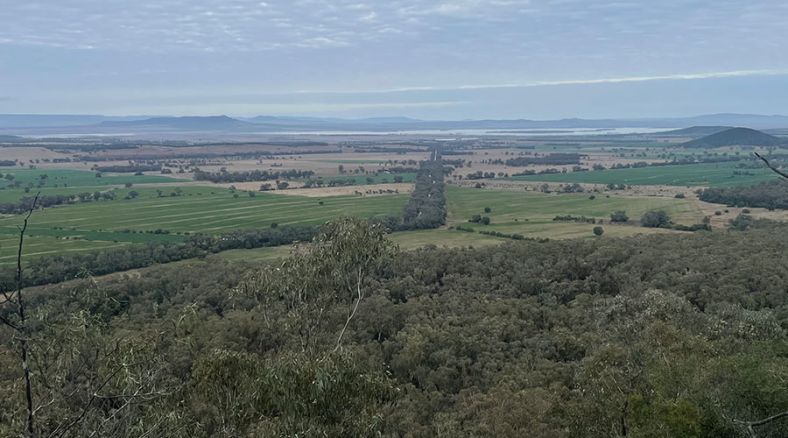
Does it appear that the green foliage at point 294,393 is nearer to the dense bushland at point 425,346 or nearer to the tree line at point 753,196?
the dense bushland at point 425,346

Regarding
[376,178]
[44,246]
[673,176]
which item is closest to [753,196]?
[673,176]

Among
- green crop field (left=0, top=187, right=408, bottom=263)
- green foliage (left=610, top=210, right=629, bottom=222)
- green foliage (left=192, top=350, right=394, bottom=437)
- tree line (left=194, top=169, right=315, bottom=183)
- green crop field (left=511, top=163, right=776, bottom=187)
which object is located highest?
green foliage (left=192, top=350, right=394, bottom=437)

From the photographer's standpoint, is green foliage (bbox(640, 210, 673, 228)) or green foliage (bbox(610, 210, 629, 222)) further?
green foliage (bbox(610, 210, 629, 222))

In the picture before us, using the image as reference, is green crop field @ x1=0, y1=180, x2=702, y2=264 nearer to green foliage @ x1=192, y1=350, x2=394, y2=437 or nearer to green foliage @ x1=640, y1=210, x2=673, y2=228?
green foliage @ x1=640, y1=210, x2=673, y2=228

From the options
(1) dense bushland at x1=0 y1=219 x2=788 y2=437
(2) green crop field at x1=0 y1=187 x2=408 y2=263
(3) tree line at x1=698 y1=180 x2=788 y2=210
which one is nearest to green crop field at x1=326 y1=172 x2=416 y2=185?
(2) green crop field at x1=0 y1=187 x2=408 y2=263

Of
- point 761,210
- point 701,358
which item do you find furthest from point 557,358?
point 761,210

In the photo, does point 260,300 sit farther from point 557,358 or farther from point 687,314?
point 687,314
